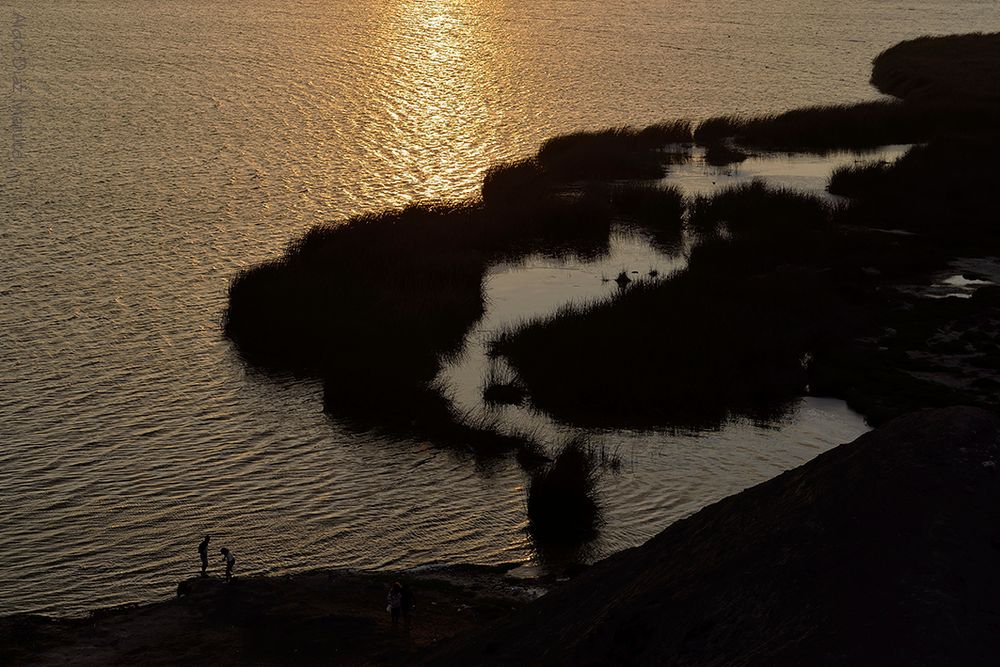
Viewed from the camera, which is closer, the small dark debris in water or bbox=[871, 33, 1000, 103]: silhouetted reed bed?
the small dark debris in water

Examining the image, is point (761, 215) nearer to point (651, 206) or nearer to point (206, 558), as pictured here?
point (651, 206)

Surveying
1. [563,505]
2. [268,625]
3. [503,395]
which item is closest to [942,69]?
[503,395]

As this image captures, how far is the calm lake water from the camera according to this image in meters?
27.9

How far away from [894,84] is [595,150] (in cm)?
3798

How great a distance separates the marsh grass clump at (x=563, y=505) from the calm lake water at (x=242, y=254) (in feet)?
1.58

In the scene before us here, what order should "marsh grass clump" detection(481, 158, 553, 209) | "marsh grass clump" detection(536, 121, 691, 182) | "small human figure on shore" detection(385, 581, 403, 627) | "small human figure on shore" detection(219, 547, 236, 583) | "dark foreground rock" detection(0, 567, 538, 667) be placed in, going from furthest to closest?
1. "marsh grass clump" detection(536, 121, 691, 182)
2. "marsh grass clump" detection(481, 158, 553, 209)
3. "small human figure on shore" detection(219, 547, 236, 583)
4. "small human figure on shore" detection(385, 581, 403, 627)
5. "dark foreground rock" detection(0, 567, 538, 667)

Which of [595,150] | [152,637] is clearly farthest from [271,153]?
[152,637]

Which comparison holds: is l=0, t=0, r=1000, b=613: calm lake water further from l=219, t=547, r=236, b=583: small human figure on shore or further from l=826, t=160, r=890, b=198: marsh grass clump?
l=826, t=160, r=890, b=198: marsh grass clump

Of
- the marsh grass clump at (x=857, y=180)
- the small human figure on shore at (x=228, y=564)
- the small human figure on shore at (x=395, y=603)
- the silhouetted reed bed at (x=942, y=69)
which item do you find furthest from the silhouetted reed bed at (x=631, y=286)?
the silhouetted reed bed at (x=942, y=69)

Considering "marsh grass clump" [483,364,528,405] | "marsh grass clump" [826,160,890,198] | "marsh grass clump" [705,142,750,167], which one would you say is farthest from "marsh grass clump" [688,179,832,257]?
"marsh grass clump" [483,364,528,405]

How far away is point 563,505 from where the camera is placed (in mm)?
27938

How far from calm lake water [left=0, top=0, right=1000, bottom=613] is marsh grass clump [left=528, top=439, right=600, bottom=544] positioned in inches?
18.9

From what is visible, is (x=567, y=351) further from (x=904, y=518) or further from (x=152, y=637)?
(x=904, y=518)

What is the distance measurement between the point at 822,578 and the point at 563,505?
1342 centimetres
